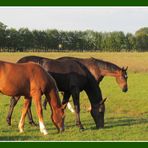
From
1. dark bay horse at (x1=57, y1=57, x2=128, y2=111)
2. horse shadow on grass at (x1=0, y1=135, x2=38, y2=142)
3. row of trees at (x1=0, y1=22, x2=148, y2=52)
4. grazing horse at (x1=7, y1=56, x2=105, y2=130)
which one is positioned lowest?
horse shadow on grass at (x1=0, y1=135, x2=38, y2=142)

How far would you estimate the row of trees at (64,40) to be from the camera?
6022 centimetres

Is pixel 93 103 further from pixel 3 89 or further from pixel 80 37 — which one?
pixel 80 37

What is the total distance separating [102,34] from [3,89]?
6310 cm

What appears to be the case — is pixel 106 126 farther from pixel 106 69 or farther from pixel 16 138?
pixel 16 138

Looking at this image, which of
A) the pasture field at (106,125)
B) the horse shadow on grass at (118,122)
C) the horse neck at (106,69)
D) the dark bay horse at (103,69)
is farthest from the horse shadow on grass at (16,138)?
the horse neck at (106,69)

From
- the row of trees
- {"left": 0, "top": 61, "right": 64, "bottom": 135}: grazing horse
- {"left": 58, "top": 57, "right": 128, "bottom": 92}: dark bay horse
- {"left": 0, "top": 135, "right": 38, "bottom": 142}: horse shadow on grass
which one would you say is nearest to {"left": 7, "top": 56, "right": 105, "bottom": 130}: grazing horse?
{"left": 0, "top": 61, "right": 64, "bottom": 135}: grazing horse

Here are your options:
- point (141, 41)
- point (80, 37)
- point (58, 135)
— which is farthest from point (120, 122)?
point (141, 41)

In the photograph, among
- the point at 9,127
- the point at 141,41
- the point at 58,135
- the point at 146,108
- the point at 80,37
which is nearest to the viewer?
the point at 58,135

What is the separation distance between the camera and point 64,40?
6800 cm

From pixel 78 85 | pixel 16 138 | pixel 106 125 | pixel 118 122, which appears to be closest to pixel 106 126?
pixel 106 125

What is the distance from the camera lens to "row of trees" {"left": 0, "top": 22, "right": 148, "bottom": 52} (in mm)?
60219

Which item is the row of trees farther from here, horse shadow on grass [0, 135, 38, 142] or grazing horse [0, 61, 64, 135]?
horse shadow on grass [0, 135, 38, 142]

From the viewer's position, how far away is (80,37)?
68.9m

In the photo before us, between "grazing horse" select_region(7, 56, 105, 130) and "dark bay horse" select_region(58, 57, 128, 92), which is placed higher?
"dark bay horse" select_region(58, 57, 128, 92)
